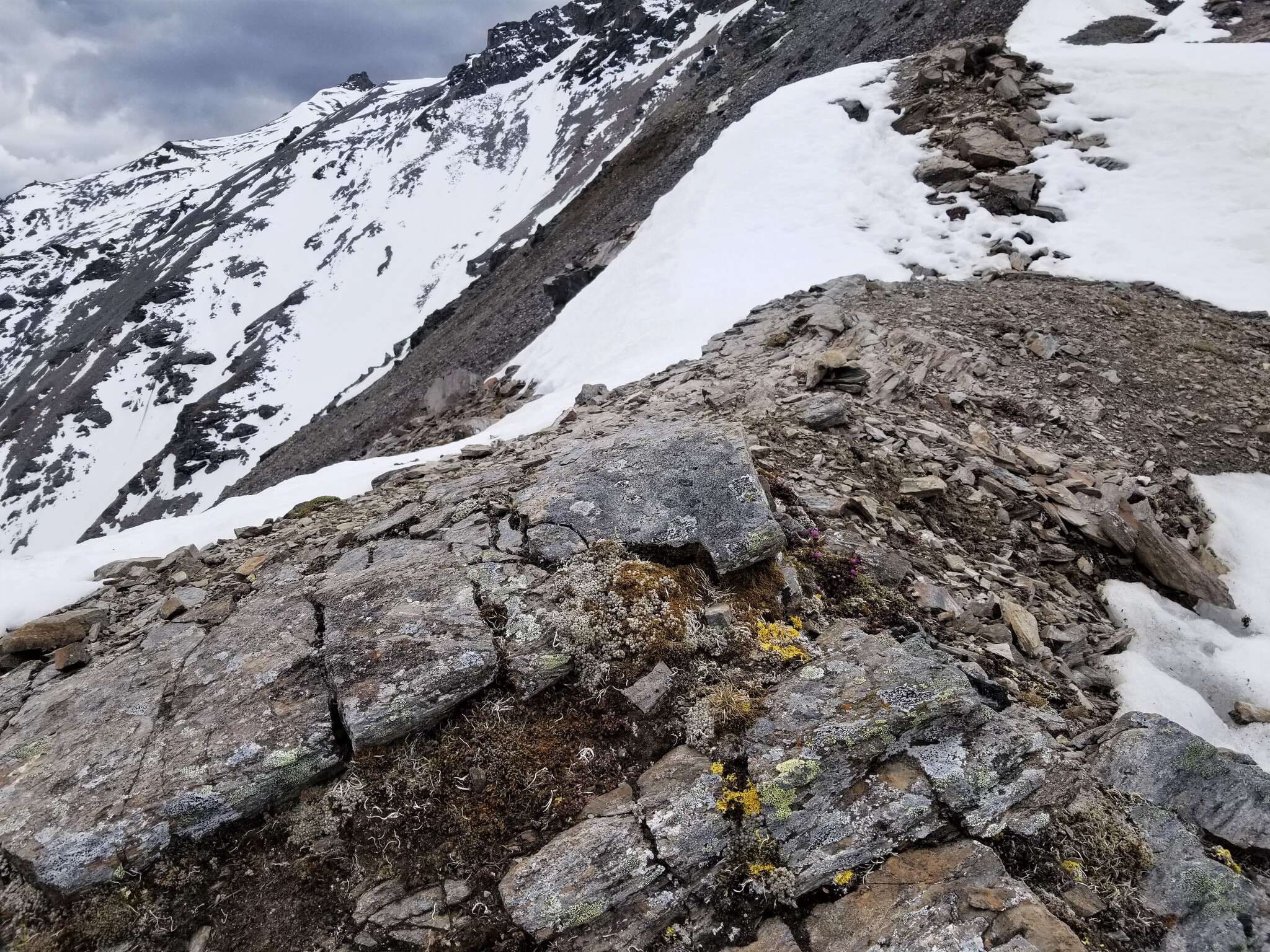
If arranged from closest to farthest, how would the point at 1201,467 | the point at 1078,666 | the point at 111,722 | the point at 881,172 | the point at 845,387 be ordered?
the point at 111,722, the point at 1078,666, the point at 1201,467, the point at 845,387, the point at 881,172

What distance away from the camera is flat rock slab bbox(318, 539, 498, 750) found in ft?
15.4

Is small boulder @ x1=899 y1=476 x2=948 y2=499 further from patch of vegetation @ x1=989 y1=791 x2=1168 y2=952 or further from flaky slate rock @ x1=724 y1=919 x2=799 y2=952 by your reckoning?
flaky slate rock @ x1=724 y1=919 x2=799 y2=952

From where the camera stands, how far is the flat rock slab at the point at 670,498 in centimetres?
584

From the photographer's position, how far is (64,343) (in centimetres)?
12812

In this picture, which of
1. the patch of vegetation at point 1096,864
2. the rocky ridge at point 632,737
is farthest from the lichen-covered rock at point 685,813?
the patch of vegetation at point 1096,864

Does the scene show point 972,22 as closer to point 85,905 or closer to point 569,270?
point 569,270

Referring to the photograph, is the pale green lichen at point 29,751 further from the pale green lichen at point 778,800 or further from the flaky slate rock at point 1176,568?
the flaky slate rock at point 1176,568

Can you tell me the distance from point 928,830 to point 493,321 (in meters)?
35.2

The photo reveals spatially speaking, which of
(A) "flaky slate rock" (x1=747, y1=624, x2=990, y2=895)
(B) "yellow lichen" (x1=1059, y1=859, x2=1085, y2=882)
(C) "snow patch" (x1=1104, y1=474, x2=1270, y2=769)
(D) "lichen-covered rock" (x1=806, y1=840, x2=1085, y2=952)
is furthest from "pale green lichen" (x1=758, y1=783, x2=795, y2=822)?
(C) "snow patch" (x1=1104, y1=474, x2=1270, y2=769)

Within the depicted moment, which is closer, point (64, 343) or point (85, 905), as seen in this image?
point (85, 905)

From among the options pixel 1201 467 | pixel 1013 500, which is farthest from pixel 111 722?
pixel 1201 467

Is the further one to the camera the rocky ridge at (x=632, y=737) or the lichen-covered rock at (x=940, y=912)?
the rocky ridge at (x=632, y=737)

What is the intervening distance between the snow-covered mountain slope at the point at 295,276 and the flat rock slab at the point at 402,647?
2524 inches

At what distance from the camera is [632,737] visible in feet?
15.2
